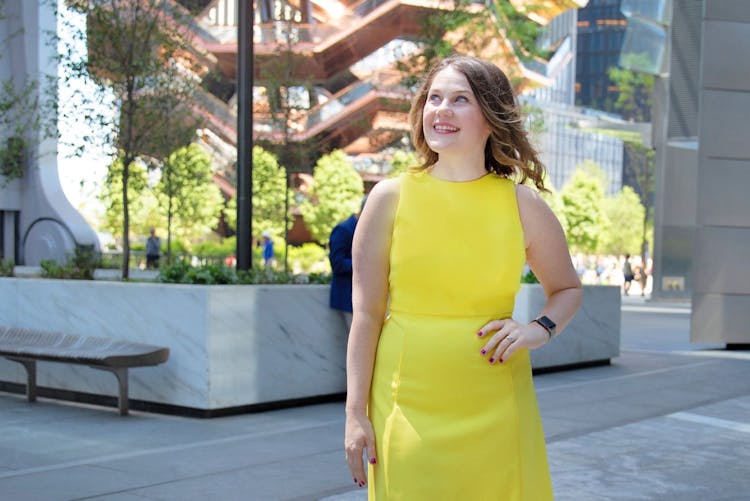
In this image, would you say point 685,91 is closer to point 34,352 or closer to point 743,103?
point 743,103

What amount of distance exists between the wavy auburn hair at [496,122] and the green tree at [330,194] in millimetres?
52631

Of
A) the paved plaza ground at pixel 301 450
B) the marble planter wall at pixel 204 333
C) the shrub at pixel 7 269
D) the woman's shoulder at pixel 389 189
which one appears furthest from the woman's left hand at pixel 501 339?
the shrub at pixel 7 269


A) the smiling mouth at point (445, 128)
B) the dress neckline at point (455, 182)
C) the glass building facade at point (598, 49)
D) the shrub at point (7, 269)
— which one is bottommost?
the shrub at point (7, 269)

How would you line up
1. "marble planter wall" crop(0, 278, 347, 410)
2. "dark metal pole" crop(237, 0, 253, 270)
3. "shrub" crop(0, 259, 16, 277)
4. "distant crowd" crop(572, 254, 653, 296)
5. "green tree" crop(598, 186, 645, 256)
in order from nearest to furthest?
"marble planter wall" crop(0, 278, 347, 410) → "dark metal pole" crop(237, 0, 253, 270) → "shrub" crop(0, 259, 16, 277) → "distant crowd" crop(572, 254, 653, 296) → "green tree" crop(598, 186, 645, 256)

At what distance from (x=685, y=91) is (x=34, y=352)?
60.8ft

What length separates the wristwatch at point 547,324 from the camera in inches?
110

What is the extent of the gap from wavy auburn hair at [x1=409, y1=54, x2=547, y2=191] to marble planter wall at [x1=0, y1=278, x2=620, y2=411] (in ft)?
20.0

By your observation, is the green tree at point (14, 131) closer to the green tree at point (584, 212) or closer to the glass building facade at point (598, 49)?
the green tree at point (584, 212)

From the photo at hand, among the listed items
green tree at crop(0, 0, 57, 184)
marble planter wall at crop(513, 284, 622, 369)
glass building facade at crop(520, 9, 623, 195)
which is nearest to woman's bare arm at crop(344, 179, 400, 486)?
marble planter wall at crop(513, 284, 622, 369)

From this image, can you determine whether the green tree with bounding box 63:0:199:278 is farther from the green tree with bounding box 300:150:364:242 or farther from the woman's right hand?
the green tree with bounding box 300:150:364:242

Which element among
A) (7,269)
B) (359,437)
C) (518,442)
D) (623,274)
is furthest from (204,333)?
(623,274)

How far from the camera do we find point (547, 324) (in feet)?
9.23

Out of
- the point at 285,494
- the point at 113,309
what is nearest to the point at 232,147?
A: the point at 113,309

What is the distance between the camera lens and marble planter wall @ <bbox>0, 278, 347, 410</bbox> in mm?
8812
